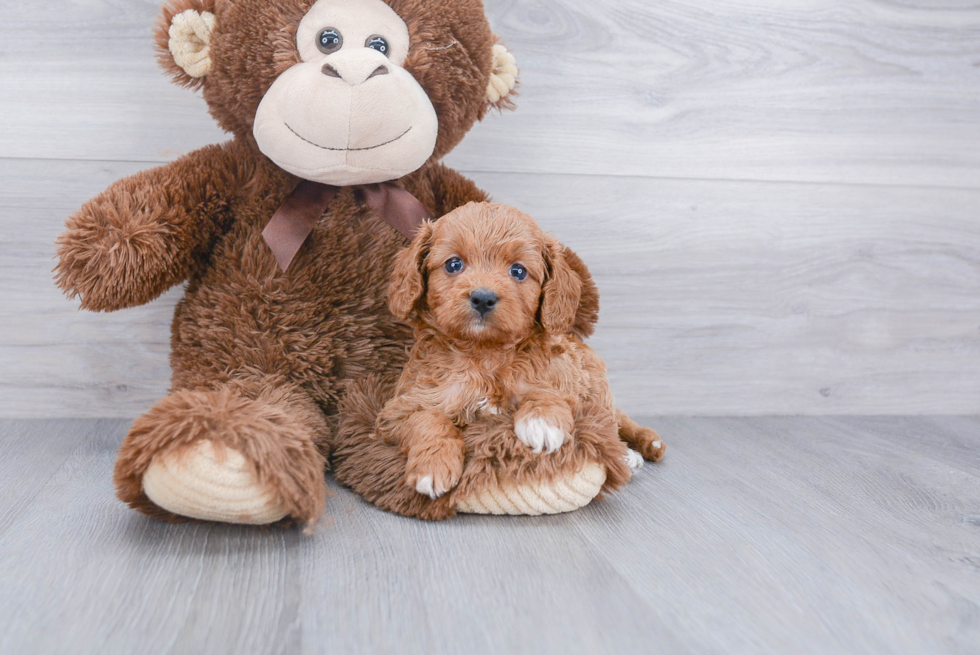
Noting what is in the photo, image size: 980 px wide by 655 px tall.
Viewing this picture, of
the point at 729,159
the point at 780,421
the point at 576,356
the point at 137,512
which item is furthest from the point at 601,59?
the point at 137,512

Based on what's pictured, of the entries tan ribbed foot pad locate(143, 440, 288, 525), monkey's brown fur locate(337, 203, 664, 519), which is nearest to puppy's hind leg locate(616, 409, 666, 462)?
monkey's brown fur locate(337, 203, 664, 519)

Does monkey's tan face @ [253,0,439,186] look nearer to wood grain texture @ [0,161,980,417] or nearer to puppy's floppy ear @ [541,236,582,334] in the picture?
puppy's floppy ear @ [541,236,582,334]

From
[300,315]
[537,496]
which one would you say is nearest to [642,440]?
[537,496]

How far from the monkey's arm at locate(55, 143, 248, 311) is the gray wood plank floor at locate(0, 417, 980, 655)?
0.83ft

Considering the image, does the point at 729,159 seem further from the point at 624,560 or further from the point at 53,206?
the point at 53,206

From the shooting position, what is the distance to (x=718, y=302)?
1.33 m

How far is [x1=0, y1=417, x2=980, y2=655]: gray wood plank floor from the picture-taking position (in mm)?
604

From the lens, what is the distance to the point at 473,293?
80 cm

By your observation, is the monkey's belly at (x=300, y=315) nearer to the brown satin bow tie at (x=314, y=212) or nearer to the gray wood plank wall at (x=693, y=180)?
the brown satin bow tie at (x=314, y=212)

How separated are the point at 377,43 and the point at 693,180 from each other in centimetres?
63

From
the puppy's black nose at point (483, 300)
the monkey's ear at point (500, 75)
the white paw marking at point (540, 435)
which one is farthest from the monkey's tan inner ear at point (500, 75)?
the white paw marking at point (540, 435)

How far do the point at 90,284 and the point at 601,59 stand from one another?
0.84 metres

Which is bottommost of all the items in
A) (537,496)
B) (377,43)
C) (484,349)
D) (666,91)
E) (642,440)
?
(642,440)

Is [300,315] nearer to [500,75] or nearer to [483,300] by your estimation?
[483,300]
